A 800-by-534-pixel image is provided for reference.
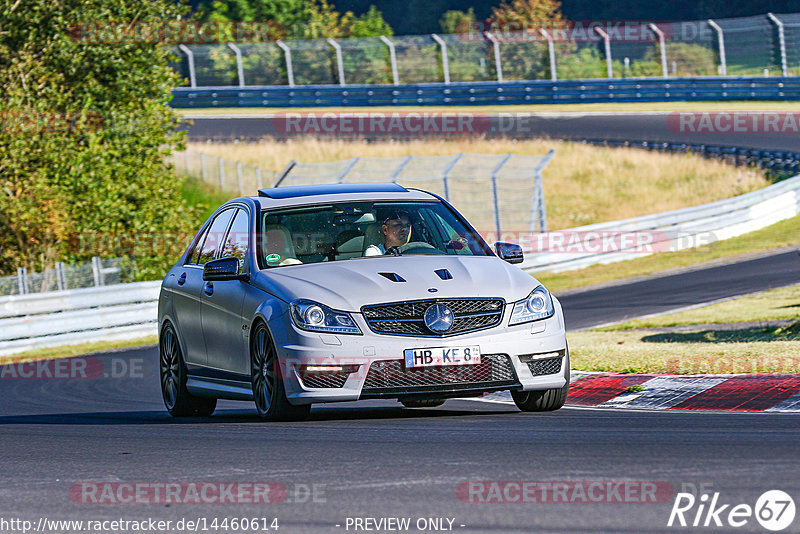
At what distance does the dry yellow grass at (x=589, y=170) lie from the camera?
38094mm

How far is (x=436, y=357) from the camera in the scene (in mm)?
8562

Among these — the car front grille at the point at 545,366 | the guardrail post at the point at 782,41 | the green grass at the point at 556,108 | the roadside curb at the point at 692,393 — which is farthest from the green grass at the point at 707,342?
the guardrail post at the point at 782,41

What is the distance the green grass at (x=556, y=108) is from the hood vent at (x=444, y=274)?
39608mm

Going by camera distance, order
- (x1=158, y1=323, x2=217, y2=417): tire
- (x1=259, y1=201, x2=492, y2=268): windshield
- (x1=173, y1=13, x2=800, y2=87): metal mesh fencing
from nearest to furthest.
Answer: (x1=259, y1=201, x2=492, y2=268): windshield < (x1=158, y1=323, x2=217, y2=417): tire < (x1=173, y1=13, x2=800, y2=87): metal mesh fencing

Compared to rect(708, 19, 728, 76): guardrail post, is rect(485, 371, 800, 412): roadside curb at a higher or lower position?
higher

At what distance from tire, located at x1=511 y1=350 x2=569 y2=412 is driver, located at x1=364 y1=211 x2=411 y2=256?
53.5 inches

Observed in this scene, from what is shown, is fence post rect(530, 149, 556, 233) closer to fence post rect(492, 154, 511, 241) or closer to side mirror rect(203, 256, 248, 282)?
fence post rect(492, 154, 511, 241)

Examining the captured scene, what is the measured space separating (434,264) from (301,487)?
3.13 metres

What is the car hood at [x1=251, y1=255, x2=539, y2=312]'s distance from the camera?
8.67 meters

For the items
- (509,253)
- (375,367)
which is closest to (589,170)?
(509,253)

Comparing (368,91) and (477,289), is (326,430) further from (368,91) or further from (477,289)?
(368,91)

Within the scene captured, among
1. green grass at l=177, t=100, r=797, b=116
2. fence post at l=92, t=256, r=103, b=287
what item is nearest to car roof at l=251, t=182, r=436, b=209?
fence post at l=92, t=256, r=103, b=287

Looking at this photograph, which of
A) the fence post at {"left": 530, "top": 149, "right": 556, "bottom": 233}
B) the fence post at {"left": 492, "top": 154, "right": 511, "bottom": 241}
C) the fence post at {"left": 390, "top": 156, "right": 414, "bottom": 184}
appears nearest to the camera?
the fence post at {"left": 492, "top": 154, "right": 511, "bottom": 241}

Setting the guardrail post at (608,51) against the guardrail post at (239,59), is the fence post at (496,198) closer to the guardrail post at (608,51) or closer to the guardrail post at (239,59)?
the guardrail post at (608,51)
